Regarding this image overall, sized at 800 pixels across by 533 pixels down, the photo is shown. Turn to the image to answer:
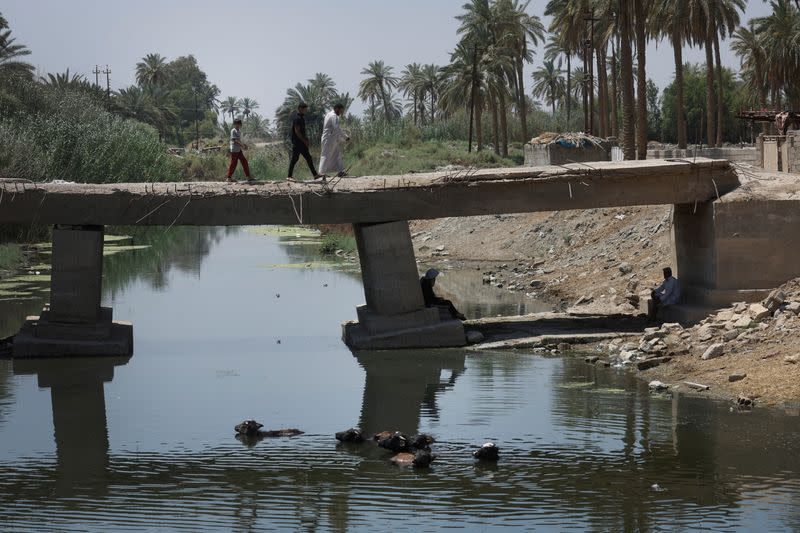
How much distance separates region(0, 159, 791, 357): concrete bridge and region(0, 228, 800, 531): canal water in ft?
2.03

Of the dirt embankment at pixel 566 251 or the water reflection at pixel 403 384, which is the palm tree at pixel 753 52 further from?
the water reflection at pixel 403 384

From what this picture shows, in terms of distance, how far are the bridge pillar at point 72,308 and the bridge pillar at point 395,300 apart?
13.1 feet

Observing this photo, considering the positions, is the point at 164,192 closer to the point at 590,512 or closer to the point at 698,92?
the point at 590,512

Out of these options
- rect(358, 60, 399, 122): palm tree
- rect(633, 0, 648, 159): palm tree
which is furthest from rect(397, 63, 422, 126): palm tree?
rect(633, 0, 648, 159): palm tree

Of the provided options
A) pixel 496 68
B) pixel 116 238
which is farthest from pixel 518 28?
pixel 116 238

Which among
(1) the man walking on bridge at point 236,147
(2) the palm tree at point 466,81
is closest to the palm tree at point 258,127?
(2) the palm tree at point 466,81

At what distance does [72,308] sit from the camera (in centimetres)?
1847

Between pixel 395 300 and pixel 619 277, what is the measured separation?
738 centimetres

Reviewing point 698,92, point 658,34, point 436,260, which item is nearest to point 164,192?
point 436,260

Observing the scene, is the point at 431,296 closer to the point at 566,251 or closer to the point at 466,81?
the point at 566,251

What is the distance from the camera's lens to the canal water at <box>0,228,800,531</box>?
10.6 metres

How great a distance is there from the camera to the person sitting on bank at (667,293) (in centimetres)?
1939

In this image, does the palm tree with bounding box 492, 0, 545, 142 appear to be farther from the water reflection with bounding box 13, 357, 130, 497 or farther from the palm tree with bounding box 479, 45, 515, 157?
the water reflection with bounding box 13, 357, 130, 497

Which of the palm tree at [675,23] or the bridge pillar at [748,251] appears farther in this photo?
the palm tree at [675,23]
